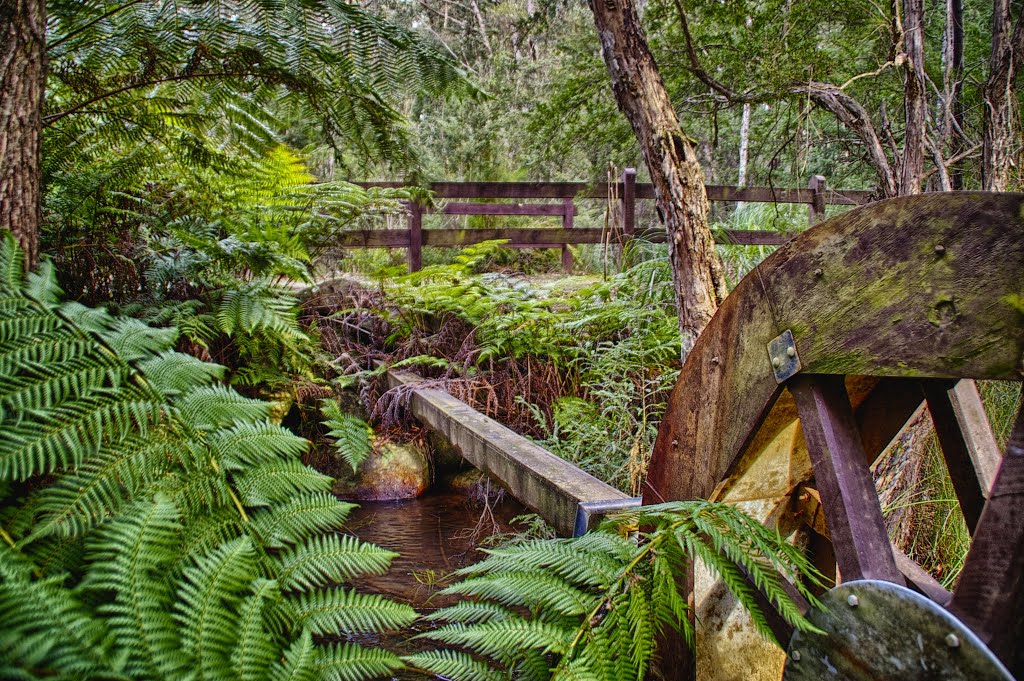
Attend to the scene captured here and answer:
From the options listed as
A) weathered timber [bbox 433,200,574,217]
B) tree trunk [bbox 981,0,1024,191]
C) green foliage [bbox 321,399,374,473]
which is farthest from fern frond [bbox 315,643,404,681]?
weathered timber [bbox 433,200,574,217]

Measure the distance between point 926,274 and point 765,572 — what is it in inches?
25.0

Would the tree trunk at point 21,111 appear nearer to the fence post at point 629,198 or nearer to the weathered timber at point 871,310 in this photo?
the weathered timber at point 871,310

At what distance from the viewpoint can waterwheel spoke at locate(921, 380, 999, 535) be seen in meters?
1.41

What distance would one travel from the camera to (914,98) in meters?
3.21

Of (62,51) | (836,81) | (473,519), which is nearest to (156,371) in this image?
A: (62,51)

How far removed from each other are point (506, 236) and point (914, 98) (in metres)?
4.48

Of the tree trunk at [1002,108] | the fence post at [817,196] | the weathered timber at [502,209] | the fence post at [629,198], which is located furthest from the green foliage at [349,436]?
the fence post at [817,196]

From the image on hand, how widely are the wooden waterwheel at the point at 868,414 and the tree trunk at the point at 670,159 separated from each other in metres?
1.03

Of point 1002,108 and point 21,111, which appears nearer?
point 21,111

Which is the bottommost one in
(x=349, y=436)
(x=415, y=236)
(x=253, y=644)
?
(x=349, y=436)

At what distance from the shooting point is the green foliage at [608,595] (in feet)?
3.53

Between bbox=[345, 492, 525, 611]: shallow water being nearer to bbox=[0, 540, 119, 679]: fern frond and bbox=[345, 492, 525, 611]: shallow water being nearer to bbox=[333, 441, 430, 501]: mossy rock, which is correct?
bbox=[333, 441, 430, 501]: mossy rock

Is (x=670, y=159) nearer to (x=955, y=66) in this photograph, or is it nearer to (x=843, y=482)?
(x=843, y=482)

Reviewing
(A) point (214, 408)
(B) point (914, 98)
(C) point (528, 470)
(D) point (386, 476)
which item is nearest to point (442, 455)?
(D) point (386, 476)
